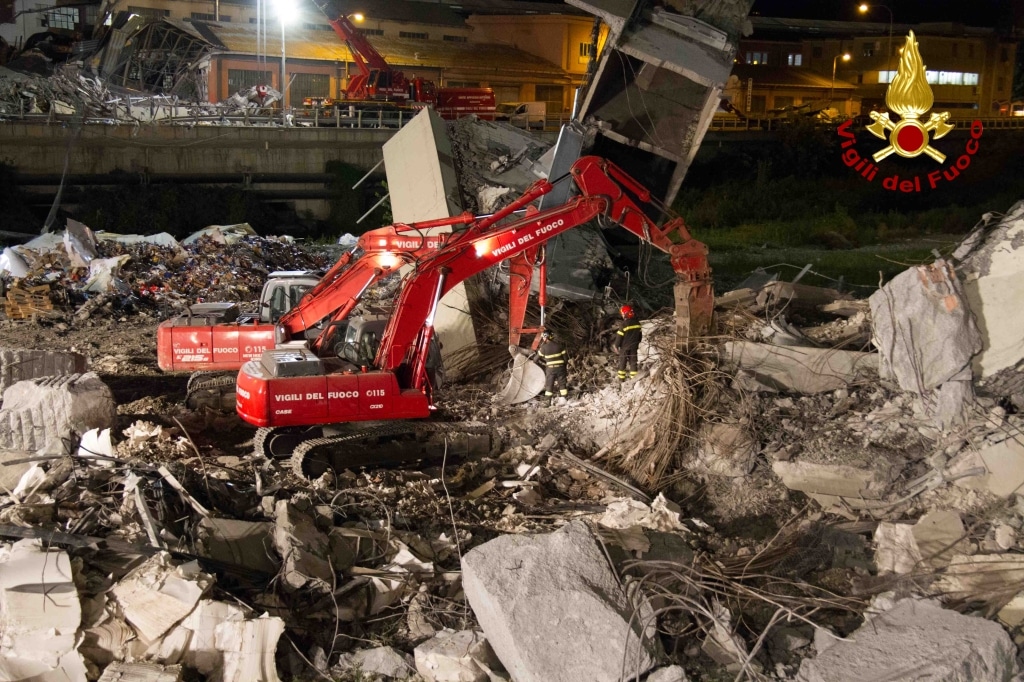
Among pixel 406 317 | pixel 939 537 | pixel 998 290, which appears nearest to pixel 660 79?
pixel 406 317

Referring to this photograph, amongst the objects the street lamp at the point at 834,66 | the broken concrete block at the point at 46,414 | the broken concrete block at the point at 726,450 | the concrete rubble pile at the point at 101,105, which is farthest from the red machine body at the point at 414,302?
the street lamp at the point at 834,66

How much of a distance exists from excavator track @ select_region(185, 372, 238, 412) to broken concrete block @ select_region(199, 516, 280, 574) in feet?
12.8

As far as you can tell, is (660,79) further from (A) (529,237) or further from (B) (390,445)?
(B) (390,445)

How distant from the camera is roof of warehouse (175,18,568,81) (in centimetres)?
3297

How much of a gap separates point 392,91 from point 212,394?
1900 cm

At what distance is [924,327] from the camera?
8391 millimetres

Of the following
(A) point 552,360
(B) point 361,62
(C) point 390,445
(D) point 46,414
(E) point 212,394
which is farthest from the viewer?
(B) point 361,62

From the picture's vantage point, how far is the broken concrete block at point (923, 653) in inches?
206

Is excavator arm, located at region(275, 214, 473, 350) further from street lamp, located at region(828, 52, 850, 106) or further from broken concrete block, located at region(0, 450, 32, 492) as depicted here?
street lamp, located at region(828, 52, 850, 106)

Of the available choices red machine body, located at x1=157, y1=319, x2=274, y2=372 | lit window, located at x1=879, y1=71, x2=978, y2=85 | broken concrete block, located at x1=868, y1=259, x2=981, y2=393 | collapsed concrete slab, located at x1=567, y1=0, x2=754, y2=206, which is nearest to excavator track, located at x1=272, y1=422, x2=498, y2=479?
red machine body, located at x1=157, y1=319, x2=274, y2=372

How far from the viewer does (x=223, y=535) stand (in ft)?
22.7

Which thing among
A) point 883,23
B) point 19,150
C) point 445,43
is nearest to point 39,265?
point 19,150

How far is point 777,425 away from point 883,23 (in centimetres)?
3778

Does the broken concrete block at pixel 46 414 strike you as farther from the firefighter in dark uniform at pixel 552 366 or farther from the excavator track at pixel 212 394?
the firefighter in dark uniform at pixel 552 366
